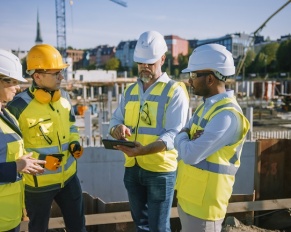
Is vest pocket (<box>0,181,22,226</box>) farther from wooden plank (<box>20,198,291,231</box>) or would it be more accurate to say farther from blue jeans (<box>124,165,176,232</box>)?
wooden plank (<box>20,198,291,231</box>)

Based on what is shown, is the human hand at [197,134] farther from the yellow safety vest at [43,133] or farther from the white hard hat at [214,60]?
the yellow safety vest at [43,133]

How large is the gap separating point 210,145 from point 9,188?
5.21 feet

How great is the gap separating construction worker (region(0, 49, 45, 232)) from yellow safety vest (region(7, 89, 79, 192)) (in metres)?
0.32

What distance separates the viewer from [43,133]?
306 cm

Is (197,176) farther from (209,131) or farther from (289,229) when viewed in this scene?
(289,229)

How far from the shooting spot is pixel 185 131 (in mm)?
2676

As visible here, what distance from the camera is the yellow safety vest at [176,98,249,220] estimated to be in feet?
7.94

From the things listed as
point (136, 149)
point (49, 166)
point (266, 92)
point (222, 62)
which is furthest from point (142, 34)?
point (266, 92)

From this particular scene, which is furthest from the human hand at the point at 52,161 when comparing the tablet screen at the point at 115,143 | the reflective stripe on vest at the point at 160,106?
the reflective stripe on vest at the point at 160,106

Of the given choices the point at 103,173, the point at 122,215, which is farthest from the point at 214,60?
the point at 103,173

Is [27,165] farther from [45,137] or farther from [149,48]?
[149,48]

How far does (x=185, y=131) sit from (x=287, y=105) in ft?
99.6

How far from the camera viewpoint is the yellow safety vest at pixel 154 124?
2975mm

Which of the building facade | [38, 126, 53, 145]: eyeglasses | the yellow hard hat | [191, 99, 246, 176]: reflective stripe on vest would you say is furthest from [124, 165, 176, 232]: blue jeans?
the building facade
